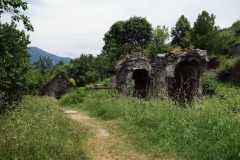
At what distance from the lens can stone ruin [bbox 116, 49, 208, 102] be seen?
1391 cm

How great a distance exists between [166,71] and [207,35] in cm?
1683

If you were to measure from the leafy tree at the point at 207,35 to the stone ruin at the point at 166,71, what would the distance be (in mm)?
14278

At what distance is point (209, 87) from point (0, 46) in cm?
1973

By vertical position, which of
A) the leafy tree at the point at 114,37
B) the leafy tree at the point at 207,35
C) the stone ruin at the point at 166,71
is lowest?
the stone ruin at the point at 166,71

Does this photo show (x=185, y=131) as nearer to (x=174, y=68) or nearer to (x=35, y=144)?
(x=35, y=144)

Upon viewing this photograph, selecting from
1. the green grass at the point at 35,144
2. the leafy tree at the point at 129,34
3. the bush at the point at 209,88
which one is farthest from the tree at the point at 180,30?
the green grass at the point at 35,144

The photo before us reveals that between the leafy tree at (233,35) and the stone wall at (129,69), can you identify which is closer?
the stone wall at (129,69)

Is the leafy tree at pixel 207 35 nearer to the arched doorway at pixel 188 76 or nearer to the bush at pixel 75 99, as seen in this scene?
the arched doorway at pixel 188 76

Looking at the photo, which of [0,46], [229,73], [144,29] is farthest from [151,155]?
[144,29]

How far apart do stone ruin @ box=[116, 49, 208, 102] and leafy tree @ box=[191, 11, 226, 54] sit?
46.8 ft

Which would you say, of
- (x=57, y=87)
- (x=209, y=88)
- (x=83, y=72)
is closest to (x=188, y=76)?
(x=209, y=88)

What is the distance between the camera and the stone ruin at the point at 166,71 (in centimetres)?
1391

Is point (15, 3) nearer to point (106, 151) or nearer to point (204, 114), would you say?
point (106, 151)

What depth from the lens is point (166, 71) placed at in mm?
13906
